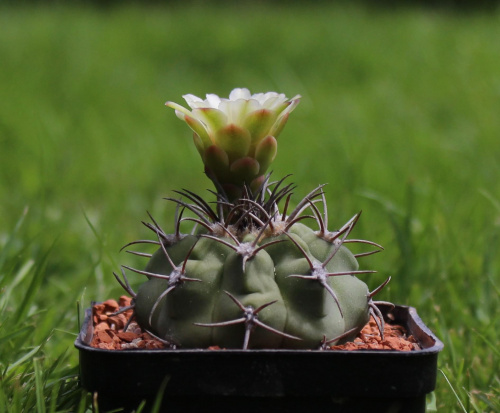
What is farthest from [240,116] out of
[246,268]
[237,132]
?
[246,268]

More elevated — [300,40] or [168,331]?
[300,40]

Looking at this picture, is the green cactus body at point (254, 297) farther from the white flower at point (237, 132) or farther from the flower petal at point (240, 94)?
the flower petal at point (240, 94)

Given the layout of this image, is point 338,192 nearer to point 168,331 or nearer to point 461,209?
point 461,209

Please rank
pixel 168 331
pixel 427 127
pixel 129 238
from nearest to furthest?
pixel 168 331, pixel 129 238, pixel 427 127

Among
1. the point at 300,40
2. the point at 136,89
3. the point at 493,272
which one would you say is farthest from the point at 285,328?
the point at 300,40

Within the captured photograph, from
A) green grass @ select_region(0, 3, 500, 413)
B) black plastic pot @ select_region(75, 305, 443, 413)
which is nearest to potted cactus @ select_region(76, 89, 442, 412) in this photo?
black plastic pot @ select_region(75, 305, 443, 413)

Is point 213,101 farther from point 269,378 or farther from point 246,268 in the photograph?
point 269,378

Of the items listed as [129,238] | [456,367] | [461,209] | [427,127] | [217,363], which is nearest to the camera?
[217,363]
